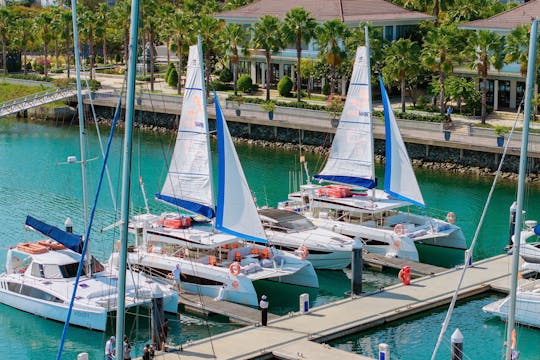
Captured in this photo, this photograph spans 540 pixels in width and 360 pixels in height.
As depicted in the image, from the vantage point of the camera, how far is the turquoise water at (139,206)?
3878cm

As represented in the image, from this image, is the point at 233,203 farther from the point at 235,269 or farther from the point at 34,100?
the point at 34,100

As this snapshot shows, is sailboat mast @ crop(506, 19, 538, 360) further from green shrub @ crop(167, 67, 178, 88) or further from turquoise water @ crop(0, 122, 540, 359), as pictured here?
green shrub @ crop(167, 67, 178, 88)

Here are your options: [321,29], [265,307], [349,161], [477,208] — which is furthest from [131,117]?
[321,29]

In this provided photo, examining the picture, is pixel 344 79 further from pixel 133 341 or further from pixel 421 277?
pixel 133 341

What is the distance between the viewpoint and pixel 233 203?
42875mm

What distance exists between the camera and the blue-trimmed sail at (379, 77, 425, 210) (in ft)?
161

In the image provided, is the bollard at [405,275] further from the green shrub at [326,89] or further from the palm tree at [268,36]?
the green shrub at [326,89]

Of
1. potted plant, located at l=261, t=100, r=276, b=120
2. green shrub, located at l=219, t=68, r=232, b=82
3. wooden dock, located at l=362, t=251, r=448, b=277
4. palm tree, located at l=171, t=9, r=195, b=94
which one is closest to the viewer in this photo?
wooden dock, located at l=362, t=251, r=448, b=277

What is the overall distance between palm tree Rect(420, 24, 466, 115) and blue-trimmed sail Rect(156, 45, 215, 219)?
30.7 meters

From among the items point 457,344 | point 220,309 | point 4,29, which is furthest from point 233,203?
point 4,29

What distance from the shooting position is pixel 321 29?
79.7 meters

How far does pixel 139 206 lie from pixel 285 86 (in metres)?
32.0

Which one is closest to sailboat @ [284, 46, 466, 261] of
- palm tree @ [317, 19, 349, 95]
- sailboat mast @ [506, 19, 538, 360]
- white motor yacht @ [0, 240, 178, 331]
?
white motor yacht @ [0, 240, 178, 331]

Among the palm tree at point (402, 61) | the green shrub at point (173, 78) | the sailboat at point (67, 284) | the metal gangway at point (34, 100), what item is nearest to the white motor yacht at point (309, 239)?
the sailboat at point (67, 284)
